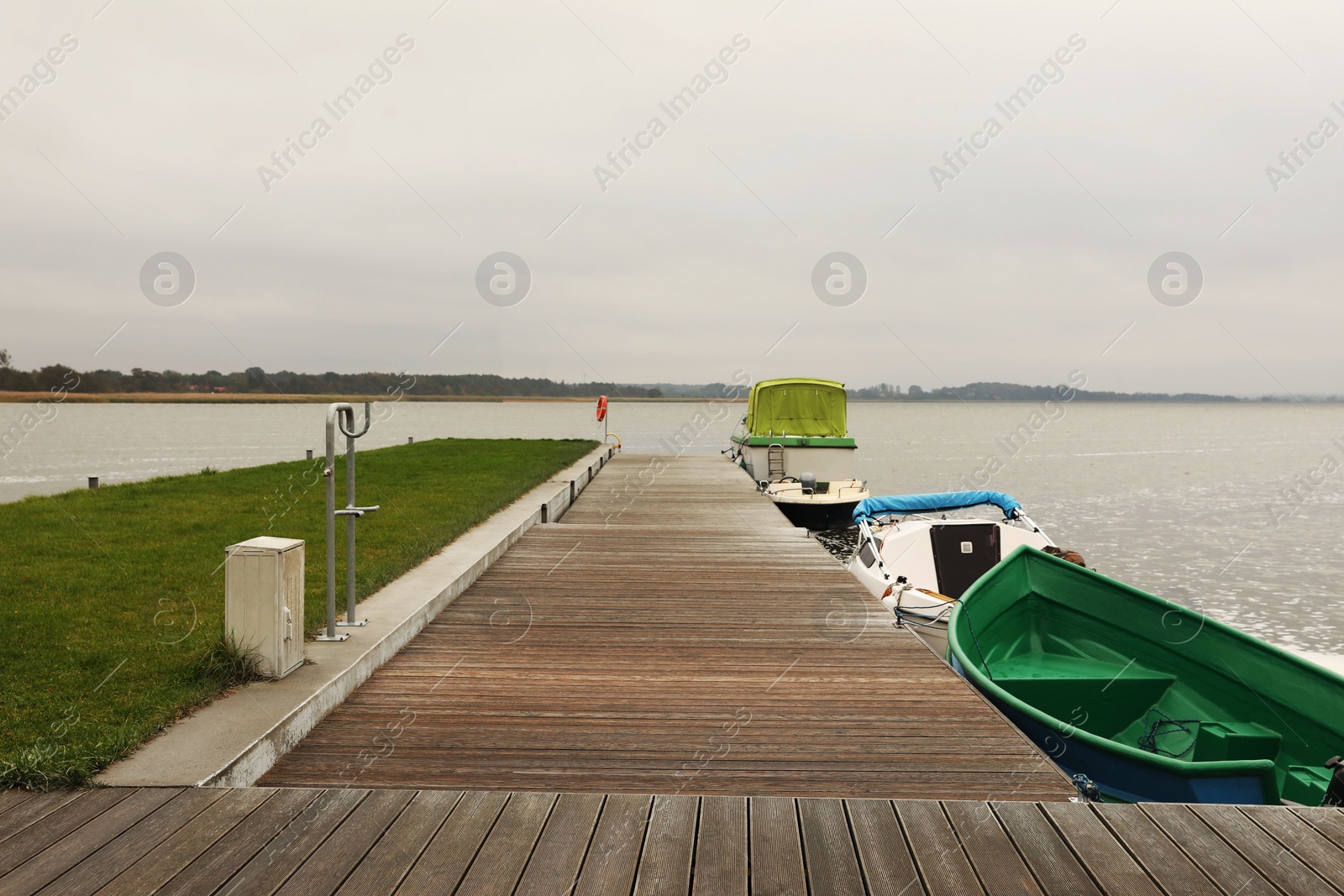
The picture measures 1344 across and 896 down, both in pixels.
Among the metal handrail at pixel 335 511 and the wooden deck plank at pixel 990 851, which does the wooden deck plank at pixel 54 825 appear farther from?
the wooden deck plank at pixel 990 851

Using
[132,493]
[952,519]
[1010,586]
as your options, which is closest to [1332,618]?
[952,519]

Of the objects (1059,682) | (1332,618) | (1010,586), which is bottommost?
(1332,618)

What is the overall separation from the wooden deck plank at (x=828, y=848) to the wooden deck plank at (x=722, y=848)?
0.68ft

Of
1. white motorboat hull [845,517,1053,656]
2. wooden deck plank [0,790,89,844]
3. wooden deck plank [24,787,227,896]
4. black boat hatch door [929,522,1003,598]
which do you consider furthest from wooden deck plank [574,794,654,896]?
black boat hatch door [929,522,1003,598]

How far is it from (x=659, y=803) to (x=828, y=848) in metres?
0.63

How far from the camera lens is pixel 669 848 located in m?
2.61

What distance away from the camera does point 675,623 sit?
227 inches

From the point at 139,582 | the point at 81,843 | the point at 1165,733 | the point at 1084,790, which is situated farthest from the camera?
the point at 139,582

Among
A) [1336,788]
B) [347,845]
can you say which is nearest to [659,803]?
[347,845]

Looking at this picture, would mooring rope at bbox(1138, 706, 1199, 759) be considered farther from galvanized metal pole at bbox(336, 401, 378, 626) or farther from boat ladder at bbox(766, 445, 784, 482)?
boat ladder at bbox(766, 445, 784, 482)

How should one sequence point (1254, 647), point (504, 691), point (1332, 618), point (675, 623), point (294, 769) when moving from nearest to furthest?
1. point (294, 769)
2. point (504, 691)
3. point (1254, 647)
4. point (675, 623)
5. point (1332, 618)

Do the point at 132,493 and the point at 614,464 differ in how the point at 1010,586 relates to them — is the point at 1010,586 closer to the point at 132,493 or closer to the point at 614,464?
the point at 132,493

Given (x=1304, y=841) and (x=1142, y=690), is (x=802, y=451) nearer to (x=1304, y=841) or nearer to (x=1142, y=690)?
(x=1142, y=690)

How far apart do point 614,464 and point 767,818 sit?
19.2m
